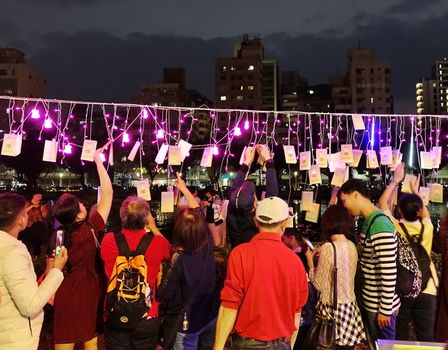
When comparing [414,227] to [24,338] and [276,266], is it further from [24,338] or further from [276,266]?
[24,338]

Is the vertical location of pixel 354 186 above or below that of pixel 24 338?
above

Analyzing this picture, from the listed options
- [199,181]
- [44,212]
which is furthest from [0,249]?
[199,181]

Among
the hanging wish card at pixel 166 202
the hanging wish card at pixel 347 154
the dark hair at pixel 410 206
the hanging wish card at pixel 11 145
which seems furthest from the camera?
the hanging wish card at pixel 347 154

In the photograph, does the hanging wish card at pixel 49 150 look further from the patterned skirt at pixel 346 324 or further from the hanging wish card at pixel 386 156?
the hanging wish card at pixel 386 156

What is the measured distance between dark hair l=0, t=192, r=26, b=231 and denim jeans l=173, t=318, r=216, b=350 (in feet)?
4.65

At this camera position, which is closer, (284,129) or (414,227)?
(414,227)

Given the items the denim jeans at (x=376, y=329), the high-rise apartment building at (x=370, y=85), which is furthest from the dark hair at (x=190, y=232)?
the high-rise apartment building at (x=370, y=85)

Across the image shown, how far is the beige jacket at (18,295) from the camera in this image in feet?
7.91

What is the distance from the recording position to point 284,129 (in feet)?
233

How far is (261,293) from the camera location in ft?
8.44

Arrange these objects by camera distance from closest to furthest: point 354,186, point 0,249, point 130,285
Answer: point 0,249
point 130,285
point 354,186

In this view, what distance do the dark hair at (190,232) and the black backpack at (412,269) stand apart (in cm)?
159

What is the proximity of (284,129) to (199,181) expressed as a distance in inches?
692

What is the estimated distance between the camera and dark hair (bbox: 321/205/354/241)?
3463 mm
